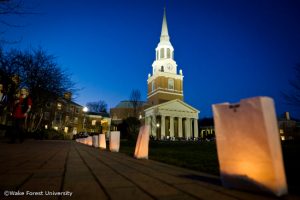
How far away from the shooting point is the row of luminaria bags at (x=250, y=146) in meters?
2.44

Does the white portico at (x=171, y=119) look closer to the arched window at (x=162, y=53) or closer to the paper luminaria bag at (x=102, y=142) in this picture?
the arched window at (x=162, y=53)

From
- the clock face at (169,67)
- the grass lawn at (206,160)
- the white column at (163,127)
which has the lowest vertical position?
the grass lawn at (206,160)

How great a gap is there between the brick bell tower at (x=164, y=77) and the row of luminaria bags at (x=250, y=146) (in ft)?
216

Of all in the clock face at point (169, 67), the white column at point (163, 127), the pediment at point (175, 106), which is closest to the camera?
the pediment at point (175, 106)

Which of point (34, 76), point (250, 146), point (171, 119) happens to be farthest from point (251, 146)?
point (171, 119)

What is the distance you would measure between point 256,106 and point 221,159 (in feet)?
3.01

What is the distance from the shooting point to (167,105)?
6438 centimetres

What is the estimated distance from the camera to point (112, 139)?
37.7ft

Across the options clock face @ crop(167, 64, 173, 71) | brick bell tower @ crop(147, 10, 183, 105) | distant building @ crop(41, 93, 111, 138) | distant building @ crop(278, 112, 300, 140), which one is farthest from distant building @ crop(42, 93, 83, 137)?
distant building @ crop(278, 112, 300, 140)

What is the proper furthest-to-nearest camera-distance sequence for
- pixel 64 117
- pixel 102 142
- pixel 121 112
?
1. pixel 121 112
2. pixel 64 117
3. pixel 102 142

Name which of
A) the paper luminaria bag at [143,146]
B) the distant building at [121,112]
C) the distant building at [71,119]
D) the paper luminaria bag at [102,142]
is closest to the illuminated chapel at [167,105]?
the distant building at [71,119]

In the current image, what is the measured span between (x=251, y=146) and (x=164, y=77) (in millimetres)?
67291

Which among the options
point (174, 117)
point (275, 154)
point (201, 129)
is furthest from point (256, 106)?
point (201, 129)

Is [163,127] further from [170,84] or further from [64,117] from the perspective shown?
[64,117]
